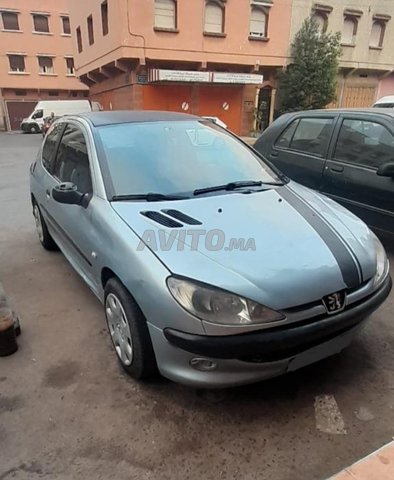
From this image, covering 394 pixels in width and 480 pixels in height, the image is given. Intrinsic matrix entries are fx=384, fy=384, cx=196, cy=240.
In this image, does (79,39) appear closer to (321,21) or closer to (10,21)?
(10,21)

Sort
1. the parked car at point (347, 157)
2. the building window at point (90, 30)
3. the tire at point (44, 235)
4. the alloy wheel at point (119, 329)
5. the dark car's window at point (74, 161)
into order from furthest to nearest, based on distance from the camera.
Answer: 1. the building window at point (90, 30)
2. the tire at point (44, 235)
3. the parked car at point (347, 157)
4. the dark car's window at point (74, 161)
5. the alloy wheel at point (119, 329)

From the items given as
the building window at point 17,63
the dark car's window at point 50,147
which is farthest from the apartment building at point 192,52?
the dark car's window at point 50,147

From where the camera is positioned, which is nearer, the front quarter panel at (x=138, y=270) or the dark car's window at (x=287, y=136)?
the front quarter panel at (x=138, y=270)

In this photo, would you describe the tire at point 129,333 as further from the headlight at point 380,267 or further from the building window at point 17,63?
the building window at point 17,63

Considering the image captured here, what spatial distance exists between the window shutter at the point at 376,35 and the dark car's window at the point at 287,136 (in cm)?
2082

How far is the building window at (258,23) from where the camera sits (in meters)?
18.7

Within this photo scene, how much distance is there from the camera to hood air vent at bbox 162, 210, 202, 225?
88.0 inches

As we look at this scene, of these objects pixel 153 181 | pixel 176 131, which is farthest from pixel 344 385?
pixel 176 131

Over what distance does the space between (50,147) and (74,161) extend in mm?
982

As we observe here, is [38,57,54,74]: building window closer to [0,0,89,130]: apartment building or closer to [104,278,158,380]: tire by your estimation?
[0,0,89,130]: apartment building

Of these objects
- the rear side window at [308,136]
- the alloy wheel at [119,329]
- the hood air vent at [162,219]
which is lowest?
the alloy wheel at [119,329]

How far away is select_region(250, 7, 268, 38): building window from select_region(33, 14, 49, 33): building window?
1964cm

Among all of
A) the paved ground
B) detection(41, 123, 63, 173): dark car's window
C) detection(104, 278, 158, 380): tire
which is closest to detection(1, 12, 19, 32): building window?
detection(41, 123, 63, 173): dark car's window

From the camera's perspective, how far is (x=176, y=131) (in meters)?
3.12
